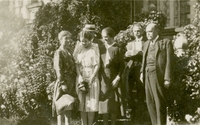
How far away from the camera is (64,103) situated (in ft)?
25.5

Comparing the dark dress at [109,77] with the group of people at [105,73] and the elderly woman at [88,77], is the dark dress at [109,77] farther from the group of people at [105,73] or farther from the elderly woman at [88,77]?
the elderly woman at [88,77]

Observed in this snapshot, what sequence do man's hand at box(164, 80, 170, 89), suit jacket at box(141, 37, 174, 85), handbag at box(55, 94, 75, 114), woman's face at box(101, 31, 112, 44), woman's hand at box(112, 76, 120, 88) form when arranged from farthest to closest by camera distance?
woman's face at box(101, 31, 112, 44) < woman's hand at box(112, 76, 120, 88) < handbag at box(55, 94, 75, 114) < suit jacket at box(141, 37, 174, 85) < man's hand at box(164, 80, 170, 89)

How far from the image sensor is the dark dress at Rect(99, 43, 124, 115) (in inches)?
314

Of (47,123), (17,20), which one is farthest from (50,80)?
(17,20)

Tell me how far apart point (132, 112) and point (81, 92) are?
1.38 meters

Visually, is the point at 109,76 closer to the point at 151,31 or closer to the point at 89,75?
the point at 89,75

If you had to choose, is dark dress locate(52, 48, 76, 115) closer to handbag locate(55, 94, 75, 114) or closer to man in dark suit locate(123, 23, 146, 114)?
handbag locate(55, 94, 75, 114)

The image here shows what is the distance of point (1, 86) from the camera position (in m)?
10.8

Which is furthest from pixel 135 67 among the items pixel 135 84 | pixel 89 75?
pixel 89 75

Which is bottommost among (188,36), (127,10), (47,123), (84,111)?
(47,123)

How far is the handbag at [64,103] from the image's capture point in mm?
7766

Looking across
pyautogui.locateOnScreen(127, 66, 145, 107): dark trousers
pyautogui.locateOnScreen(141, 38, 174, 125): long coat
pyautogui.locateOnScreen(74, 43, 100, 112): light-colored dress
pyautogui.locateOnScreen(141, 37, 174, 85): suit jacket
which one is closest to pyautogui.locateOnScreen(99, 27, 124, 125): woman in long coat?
pyautogui.locateOnScreen(74, 43, 100, 112): light-colored dress

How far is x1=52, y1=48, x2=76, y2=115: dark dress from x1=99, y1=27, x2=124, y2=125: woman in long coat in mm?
550

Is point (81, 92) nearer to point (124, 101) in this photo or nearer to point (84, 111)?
point (84, 111)
